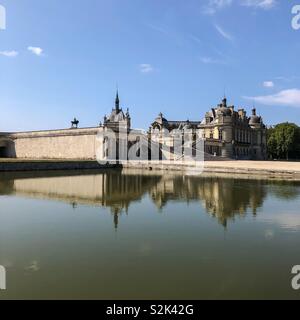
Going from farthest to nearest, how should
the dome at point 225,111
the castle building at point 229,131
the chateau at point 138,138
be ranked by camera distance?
the dome at point 225,111, the castle building at point 229,131, the chateau at point 138,138

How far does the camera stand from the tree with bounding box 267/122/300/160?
71.2 metres

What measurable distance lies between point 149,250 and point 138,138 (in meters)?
50.7

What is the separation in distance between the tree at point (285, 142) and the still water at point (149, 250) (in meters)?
59.7

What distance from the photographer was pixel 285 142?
7162cm

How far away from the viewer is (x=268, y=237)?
9.75 metres

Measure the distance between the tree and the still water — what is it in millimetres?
59720

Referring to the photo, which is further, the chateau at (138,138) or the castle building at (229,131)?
the castle building at (229,131)

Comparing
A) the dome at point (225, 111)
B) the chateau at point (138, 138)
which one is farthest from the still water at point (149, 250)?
the dome at point (225, 111)

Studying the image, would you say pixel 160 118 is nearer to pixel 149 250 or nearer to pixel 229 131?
pixel 229 131

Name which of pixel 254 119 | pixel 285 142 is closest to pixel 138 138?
pixel 254 119

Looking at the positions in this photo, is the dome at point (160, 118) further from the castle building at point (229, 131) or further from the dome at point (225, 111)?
the dome at point (225, 111)

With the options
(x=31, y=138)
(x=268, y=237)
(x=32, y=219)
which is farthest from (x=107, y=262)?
(x=31, y=138)

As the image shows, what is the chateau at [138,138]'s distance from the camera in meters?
56.4
